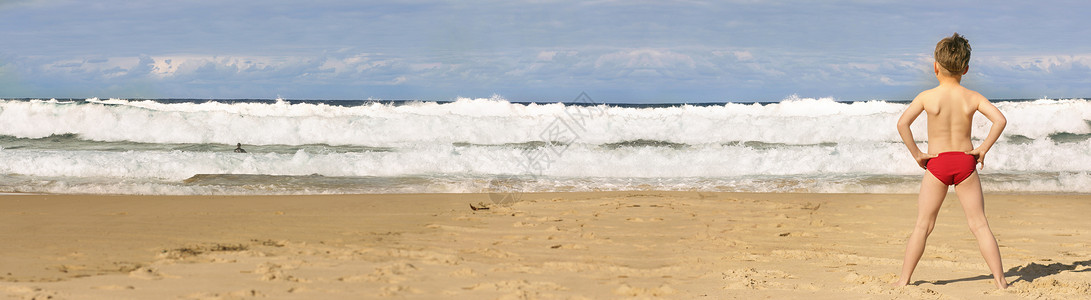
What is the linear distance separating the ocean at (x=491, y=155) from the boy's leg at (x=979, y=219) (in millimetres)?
7169

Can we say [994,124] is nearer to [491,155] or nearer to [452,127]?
[491,155]

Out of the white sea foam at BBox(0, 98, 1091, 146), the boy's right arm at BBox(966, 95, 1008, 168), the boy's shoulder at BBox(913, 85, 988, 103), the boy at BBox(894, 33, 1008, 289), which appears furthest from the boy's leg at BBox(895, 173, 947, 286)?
the white sea foam at BBox(0, 98, 1091, 146)

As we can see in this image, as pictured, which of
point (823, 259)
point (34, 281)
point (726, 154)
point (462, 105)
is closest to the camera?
point (34, 281)

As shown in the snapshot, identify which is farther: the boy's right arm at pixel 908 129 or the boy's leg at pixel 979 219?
the boy's leg at pixel 979 219

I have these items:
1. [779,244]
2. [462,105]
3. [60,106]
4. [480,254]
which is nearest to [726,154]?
[779,244]

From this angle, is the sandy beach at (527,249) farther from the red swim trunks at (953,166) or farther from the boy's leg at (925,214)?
the red swim trunks at (953,166)

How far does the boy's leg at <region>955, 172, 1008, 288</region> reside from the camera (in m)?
4.21

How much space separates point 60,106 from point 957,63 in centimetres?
2776

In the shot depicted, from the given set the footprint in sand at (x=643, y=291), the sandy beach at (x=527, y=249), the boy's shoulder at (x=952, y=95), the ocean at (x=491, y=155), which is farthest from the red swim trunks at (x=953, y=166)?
the ocean at (x=491, y=155)

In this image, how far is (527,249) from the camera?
5.81m

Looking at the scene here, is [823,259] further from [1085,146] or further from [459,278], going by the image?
[1085,146]

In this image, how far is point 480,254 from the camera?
555cm

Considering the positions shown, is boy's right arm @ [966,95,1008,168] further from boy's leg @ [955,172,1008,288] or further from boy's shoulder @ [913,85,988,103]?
boy's leg @ [955,172,1008,288]

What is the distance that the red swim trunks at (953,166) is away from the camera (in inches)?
162
